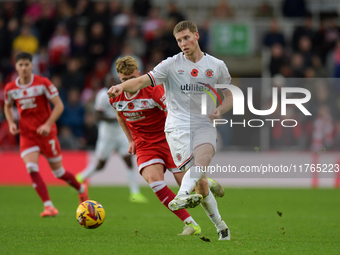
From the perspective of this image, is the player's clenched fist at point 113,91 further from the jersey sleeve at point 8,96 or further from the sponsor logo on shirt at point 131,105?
the jersey sleeve at point 8,96

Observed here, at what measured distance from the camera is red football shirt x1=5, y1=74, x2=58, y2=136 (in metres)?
8.68

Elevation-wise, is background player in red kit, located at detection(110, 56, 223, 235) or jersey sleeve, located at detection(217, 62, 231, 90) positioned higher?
jersey sleeve, located at detection(217, 62, 231, 90)

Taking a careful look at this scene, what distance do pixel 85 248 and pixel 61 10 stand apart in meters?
13.7

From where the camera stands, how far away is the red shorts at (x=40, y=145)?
28.6 ft

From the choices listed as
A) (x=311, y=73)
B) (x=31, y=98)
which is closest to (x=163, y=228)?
(x=31, y=98)

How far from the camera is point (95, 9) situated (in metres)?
17.5

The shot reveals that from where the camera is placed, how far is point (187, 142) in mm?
6047

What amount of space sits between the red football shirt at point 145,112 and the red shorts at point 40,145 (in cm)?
232

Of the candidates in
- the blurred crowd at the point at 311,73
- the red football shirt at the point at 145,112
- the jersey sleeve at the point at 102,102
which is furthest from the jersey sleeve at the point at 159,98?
the blurred crowd at the point at 311,73

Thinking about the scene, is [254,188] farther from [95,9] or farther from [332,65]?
[95,9]

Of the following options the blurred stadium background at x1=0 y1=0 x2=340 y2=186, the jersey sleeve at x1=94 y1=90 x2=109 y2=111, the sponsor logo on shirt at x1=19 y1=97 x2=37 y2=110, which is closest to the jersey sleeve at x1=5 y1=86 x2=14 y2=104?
the sponsor logo on shirt at x1=19 y1=97 x2=37 y2=110

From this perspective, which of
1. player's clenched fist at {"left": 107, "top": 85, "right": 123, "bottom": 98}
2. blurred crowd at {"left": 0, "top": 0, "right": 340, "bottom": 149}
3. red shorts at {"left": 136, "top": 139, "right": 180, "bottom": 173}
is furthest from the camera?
blurred crowd at {"left": 0, "top": 0, "right": 340, "bottom": 149}

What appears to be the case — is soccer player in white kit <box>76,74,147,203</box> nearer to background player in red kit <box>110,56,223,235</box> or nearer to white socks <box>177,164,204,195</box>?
background player in red kit <box>110,56,223,235</box>

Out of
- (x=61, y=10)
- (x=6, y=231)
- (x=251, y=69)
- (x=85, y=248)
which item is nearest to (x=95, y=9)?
(x=61, y=10)
